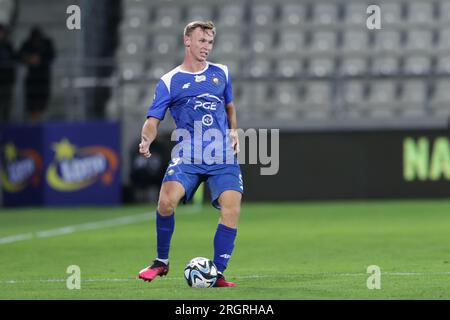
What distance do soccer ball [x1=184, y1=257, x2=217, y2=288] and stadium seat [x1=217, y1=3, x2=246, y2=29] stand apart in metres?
15.2

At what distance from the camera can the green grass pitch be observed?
833 centimetres

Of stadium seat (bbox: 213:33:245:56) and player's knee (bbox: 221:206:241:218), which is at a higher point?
stadium seat (bbox: 213:33:245:56)

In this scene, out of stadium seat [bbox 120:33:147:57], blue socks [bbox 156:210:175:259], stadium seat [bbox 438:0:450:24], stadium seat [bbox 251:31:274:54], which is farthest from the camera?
stadium seat [bbox 120:33:147:57]

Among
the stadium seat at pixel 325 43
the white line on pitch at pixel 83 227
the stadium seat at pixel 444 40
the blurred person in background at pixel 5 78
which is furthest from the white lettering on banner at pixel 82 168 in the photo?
the stadium seat at pixel 444 40

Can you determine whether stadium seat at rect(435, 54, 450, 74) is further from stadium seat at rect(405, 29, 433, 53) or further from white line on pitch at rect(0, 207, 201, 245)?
white line on pitch at rect(0, 207, 201, 245)

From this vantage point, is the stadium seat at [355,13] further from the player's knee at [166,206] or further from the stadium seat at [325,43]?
the player's knee at [166,206]

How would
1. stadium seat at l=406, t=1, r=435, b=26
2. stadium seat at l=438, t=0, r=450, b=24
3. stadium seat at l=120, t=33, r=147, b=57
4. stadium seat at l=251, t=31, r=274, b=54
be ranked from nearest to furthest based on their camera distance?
stadium seat at l=438, t=0, r=450, b=24 → stadium seat at l=406, t=1, r=435, b=26 → stadium seat at l=251, t=31, r=274, b=54 → stadium seat at l=120, t=33, r=147, b=57

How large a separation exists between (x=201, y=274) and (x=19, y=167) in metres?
12.7

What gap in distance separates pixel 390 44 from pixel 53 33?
21.8ft

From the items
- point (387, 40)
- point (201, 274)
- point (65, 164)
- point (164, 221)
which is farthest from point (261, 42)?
point (201, 274)

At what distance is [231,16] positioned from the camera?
23.6 metres

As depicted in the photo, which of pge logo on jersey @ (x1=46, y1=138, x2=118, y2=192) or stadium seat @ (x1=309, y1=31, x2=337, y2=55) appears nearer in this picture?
pge logo on jersey @ (x1=46, y1=138, x2=118, y2=192)

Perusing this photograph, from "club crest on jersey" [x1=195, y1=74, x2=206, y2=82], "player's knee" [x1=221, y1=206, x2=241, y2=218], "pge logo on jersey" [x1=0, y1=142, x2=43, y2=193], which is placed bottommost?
"pge logo on jersey" [x1=0, y1=142, x2=43, y2=193]

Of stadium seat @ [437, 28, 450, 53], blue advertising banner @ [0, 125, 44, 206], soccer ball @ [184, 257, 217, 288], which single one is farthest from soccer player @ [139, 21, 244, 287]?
stadium seat @ [437, 28, 450, 53]
